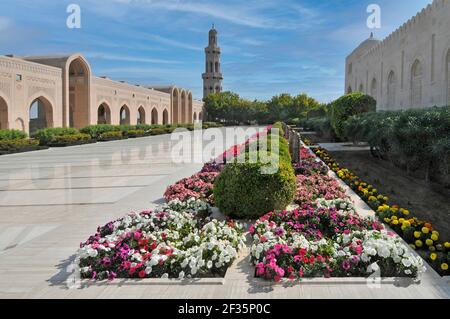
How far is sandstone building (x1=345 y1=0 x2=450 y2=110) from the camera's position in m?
18.4

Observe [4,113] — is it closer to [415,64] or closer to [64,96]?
[64,96]

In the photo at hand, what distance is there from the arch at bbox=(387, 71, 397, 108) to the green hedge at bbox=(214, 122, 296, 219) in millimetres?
23596

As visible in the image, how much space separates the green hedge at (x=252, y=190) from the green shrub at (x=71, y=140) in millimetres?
19222

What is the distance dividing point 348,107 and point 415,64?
811cm

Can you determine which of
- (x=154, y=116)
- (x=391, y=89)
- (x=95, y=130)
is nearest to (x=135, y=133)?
(x=95, y=130)

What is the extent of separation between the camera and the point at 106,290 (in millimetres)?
3172

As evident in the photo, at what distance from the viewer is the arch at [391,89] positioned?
26.2m

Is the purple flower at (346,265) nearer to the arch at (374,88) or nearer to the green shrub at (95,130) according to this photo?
the green shrub at (95,130)

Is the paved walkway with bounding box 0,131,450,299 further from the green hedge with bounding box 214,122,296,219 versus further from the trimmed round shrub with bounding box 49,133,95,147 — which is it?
the trimmed round shrub with bounding box 49,133,95,147

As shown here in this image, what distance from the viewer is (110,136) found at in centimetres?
2811

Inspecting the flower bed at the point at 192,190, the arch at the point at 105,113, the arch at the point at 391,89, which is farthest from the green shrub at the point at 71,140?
the arch at the point at 391,89

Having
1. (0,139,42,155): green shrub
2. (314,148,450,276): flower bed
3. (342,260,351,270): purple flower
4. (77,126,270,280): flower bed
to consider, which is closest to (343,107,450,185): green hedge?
(314,148,450,276): flower bed

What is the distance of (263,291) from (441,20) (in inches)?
794

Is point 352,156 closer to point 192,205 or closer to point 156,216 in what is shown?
point 192,205
